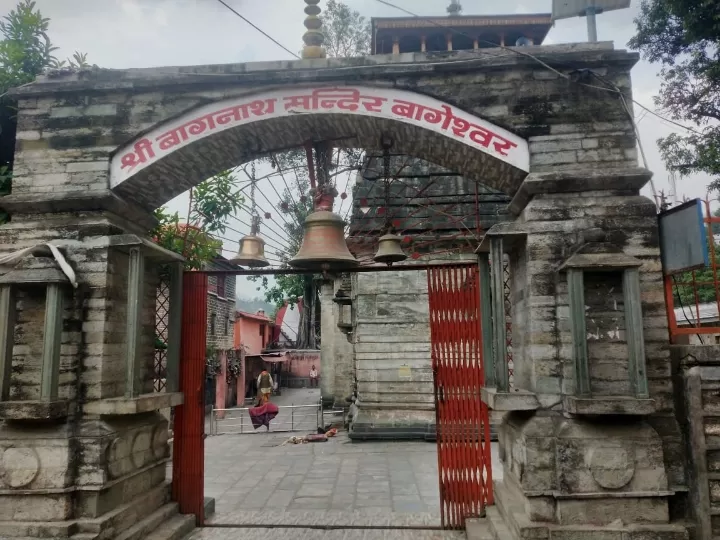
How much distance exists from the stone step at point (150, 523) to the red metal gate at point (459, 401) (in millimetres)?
2855

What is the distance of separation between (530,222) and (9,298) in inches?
178

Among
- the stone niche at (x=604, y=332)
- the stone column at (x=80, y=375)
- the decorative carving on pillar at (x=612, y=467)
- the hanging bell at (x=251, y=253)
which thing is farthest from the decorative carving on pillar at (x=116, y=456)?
the decorative carving on pillar at (x=612, y=467)

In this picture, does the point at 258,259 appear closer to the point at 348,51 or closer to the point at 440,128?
the point at 440,128

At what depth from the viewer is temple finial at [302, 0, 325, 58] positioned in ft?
17.5

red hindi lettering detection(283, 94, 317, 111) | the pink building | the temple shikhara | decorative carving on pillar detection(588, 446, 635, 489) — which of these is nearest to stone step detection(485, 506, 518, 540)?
the temple shikhara

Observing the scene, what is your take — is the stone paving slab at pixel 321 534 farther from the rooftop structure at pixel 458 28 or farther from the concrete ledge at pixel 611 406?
the rooftop structure at pixel 458 28

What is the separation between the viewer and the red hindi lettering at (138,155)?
493 centimetres

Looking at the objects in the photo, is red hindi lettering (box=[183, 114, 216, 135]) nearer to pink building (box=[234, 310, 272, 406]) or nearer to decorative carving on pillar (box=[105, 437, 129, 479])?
decorative carving on pillar (box=[105, 437, 129, 479])

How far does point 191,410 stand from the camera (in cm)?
578

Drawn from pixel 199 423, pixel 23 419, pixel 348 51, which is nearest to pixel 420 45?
pixel 348 51

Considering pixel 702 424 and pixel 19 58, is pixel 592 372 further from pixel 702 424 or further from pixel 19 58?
pixel 19 58

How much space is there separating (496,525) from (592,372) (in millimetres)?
1759

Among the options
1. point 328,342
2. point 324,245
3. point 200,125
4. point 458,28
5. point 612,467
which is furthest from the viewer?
point 328,342

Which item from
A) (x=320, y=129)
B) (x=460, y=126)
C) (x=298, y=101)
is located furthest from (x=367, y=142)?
(x=460, y=126)
